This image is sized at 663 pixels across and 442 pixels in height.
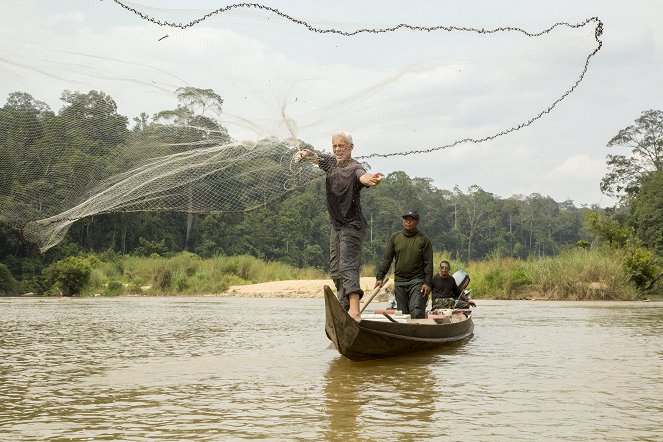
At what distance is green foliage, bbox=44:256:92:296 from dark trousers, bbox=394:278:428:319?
26.7 metres

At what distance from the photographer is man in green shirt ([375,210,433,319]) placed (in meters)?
10.2

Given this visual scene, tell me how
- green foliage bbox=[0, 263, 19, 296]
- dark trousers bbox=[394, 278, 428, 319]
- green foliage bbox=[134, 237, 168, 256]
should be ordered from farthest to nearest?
green foliage bbox=[134, 237, 168, 256], green foliage bbox=[0, 263, 19, 296], dark trousers bbox=[394, 278, 428, 319]

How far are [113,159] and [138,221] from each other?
3909 cm

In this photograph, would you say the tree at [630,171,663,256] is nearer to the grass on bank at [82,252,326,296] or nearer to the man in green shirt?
the grass on bank at [82,252,326,296]

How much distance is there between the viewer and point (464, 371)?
8.69m

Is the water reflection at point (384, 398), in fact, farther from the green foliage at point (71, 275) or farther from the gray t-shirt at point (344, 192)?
the green foliage at point (71, 275)

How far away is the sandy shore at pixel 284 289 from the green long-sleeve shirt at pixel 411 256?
922 inches

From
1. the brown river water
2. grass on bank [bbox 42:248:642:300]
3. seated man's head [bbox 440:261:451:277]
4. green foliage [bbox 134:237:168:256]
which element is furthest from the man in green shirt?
green foliage [bbox 134:237:168:256]

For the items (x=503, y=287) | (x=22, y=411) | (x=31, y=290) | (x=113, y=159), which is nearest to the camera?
(x=22, y=411)

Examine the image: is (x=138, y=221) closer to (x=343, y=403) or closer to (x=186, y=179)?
(x=186, y=179)

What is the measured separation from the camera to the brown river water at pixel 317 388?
18.2ft

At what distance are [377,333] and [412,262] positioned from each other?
1.41 metres

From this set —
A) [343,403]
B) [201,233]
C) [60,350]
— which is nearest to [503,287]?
[60,350]

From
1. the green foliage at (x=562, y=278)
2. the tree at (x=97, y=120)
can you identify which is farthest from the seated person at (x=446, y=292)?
the green foliage at (x=562, y=278)
